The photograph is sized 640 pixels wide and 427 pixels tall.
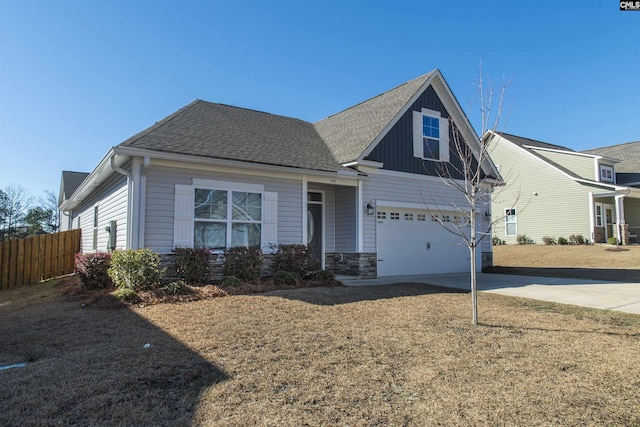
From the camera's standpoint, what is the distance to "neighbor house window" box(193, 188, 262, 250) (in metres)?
9.47

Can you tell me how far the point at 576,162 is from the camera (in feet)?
80.3

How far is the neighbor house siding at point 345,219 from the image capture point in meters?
12.1

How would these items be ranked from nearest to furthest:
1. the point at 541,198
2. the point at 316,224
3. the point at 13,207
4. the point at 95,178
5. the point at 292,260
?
the point at 292,260 → the point at 95,178 → the point at 316,224 → the point at 541,198 → the point at 13,207

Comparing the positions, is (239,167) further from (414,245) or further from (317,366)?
(317,366)

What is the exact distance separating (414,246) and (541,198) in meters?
15.7

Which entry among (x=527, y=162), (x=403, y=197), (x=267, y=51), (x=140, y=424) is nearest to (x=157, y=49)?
(x=267, y=51)

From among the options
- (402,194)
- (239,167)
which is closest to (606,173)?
(402,194)

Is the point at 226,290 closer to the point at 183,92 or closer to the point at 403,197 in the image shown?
the point at 403,197

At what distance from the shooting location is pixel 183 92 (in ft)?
53.8

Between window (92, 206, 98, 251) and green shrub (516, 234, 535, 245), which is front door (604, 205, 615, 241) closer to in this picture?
green shrub (516, 234, 535, 245)

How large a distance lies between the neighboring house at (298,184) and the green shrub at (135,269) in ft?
2.34

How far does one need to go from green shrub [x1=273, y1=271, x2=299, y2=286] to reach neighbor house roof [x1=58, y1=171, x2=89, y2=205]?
16764mm

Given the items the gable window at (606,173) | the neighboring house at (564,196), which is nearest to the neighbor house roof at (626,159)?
the neighboring house at (564,196)

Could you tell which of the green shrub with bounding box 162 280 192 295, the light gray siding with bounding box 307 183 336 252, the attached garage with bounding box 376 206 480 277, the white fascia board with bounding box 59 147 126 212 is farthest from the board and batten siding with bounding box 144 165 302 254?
the attached garage with bounding box 376 206 480 277
